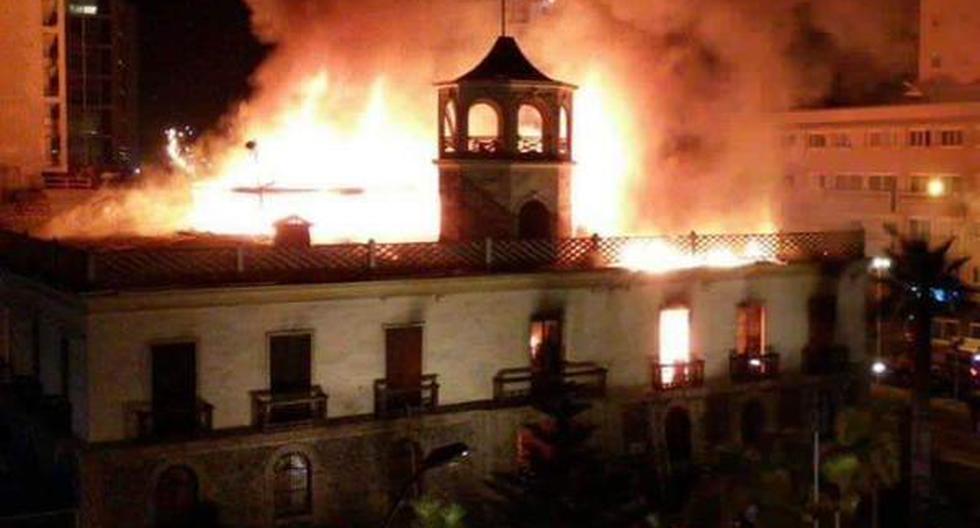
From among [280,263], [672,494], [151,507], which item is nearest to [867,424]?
[672,494]

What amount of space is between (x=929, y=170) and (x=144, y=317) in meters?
41.6

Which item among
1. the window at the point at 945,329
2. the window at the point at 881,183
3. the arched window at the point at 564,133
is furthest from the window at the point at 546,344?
the window at the point at 881,183

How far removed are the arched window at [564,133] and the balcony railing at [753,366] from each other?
709cm

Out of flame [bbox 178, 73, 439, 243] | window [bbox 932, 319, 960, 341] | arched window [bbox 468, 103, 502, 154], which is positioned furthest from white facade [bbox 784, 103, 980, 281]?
arched window [bbox 468, 103, 502, 154]

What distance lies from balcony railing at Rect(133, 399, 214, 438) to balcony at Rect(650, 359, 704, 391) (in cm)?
1158

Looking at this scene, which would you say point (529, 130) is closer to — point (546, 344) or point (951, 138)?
point (546, 344)

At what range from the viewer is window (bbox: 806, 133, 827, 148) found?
63875 mm

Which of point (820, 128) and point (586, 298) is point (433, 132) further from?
point (820, 128)

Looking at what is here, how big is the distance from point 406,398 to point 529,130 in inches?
398

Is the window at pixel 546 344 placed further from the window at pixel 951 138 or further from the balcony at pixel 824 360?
the window at pixel 951 138

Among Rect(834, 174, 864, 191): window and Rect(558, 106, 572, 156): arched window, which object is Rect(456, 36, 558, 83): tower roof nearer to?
Rect(558, 106, 572, 156): arched window

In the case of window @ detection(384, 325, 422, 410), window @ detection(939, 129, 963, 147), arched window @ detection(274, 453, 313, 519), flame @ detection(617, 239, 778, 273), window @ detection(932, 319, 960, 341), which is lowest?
arched window @ detection(274, 453, 313, 519)

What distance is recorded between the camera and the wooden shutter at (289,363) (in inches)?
1111

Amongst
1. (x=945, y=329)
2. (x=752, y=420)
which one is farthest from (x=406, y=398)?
(x=945, y=329)
